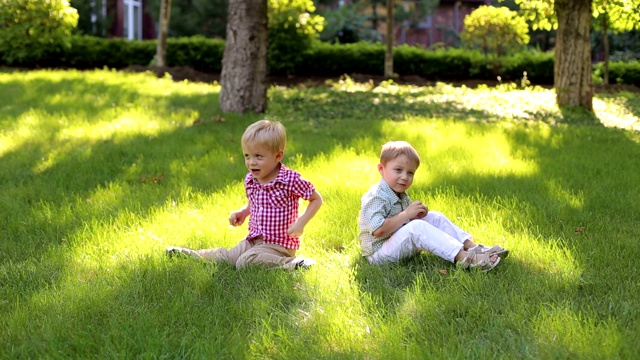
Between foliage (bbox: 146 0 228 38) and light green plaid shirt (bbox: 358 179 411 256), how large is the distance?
23.8 meters

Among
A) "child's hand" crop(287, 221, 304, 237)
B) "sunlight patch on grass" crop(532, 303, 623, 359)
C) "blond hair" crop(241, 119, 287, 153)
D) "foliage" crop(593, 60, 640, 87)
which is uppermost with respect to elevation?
"foliage" crop(593, 60, 640, 87)

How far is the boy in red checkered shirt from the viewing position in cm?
422

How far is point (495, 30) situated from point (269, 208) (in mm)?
17059

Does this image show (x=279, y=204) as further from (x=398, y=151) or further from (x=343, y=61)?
(x=343, y=61)

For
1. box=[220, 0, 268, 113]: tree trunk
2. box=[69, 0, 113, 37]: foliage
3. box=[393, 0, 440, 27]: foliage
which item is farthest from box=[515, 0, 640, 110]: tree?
box=[393, 0, 440, 27]: foliage

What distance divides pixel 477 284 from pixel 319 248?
1.20 meters

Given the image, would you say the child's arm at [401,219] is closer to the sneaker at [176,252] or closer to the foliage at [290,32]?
the sneaker at [176,252]

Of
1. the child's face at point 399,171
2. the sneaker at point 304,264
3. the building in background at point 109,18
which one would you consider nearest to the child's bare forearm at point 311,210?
the sneaker at point 304,264

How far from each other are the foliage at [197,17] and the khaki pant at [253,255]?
23.7 metres

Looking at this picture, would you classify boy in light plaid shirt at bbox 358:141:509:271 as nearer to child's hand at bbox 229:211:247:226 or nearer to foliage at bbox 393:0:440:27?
child's hand at bbox 229:211:247:226

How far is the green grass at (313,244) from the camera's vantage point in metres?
3.15

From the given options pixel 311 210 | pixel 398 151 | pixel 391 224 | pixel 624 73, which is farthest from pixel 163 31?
pixel 391 224

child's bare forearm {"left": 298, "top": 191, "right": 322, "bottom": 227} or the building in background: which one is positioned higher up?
the building in background

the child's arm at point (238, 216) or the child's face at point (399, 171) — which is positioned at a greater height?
the child's face at point (399, 171)
